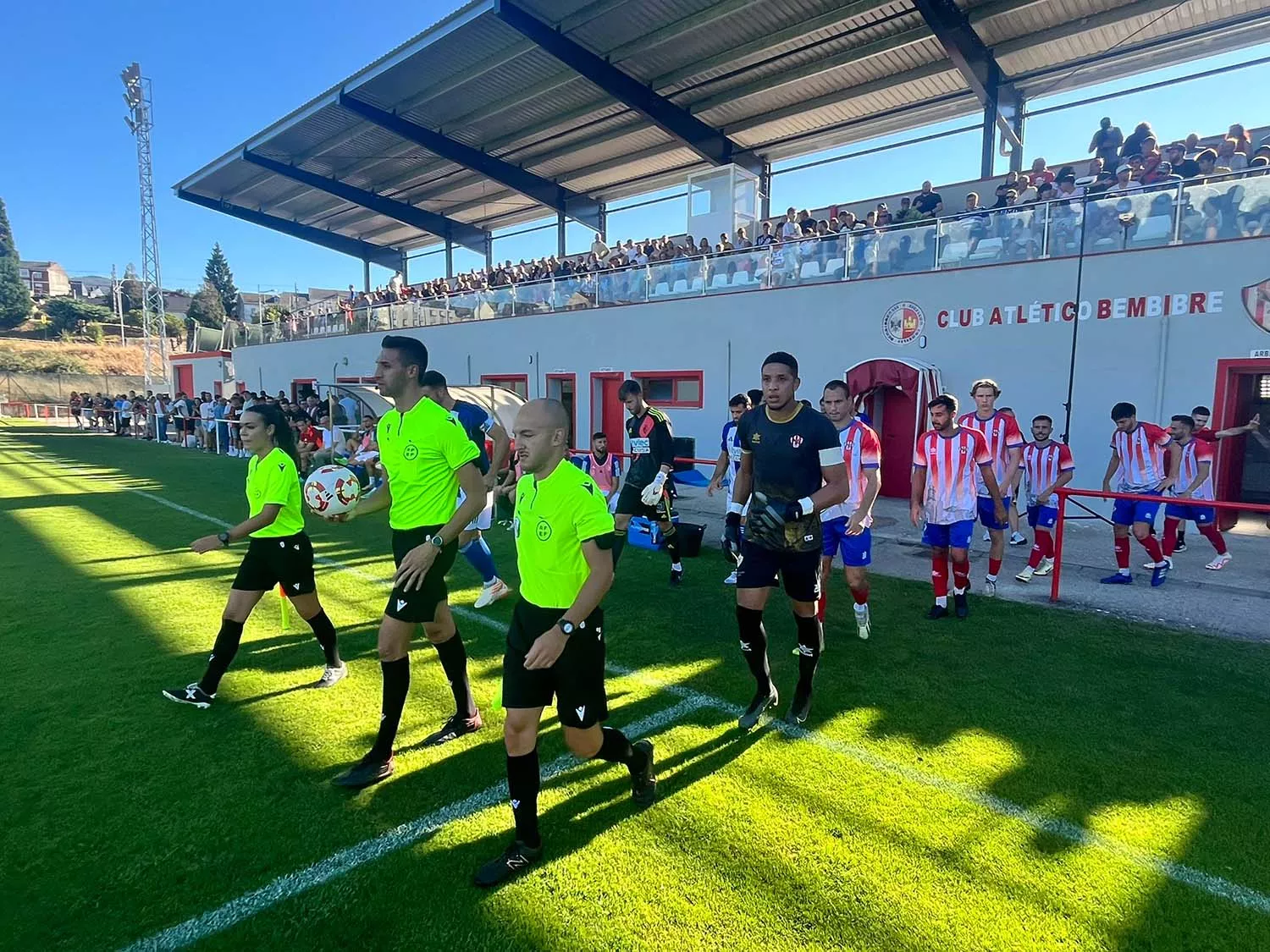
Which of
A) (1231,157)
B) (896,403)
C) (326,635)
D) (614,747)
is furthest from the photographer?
(896,403)

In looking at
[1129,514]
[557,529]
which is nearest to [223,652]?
[557,529]

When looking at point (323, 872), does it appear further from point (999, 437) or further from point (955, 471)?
point (999, 437)

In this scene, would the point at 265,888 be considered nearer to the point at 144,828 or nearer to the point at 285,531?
the point at 144,828

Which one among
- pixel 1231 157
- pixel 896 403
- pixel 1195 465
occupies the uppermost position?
pixel 1231 157

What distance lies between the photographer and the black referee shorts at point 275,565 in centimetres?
451

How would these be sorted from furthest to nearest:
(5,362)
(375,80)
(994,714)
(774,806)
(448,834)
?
1. (5,362)
2. (375,80)
3. (994,714)
4. (774,806)
5. (448,834)

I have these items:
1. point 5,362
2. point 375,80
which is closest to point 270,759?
point 375,80

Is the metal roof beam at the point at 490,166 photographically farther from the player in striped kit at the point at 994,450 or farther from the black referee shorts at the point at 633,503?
the player in striped kit at the point at 994,450

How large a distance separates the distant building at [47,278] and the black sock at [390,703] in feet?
412

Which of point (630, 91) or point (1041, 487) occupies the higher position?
point (630, 91)

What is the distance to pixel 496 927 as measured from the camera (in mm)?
2688

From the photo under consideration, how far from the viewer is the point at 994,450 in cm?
746

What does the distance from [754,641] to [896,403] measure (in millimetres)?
10179

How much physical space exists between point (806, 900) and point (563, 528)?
1.77 meters
